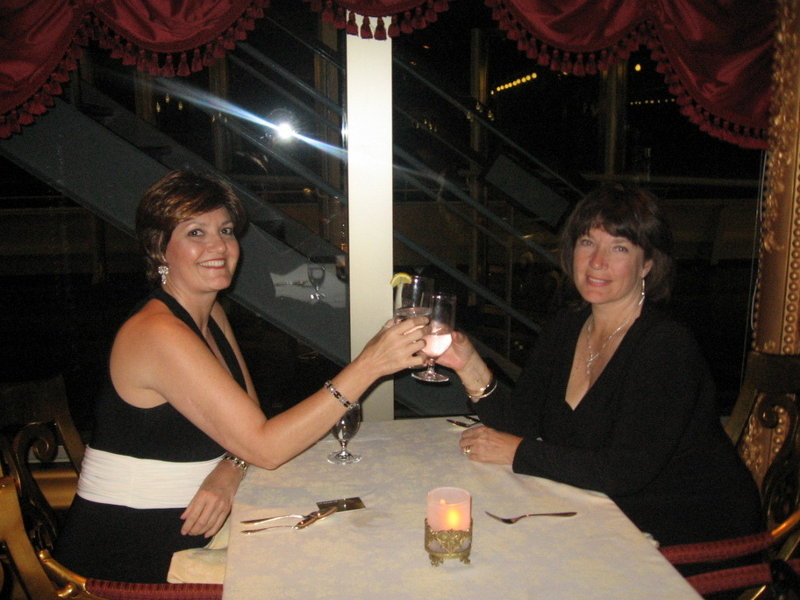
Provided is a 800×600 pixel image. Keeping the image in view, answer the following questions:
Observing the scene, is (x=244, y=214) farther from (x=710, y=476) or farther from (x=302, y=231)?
(x=302, y=231)

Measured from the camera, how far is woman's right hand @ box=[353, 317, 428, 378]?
1.42 m

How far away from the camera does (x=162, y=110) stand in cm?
557

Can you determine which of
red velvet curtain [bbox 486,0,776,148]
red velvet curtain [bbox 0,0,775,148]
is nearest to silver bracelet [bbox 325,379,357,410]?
red velvet curtain [bbox 0,0,775,148]

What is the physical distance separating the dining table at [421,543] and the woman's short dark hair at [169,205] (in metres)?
0.63

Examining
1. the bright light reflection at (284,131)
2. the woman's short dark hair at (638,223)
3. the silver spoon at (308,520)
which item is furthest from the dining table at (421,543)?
the bright light reflection at (284,131)

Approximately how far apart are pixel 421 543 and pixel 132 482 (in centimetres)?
76

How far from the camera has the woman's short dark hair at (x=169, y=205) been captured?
5.32 ft

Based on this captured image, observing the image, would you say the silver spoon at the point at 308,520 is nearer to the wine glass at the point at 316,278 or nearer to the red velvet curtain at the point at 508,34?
the red velvet curtain at the point at 508,34

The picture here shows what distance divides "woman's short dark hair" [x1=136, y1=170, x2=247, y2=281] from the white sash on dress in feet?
1.63

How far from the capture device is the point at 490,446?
1540mm

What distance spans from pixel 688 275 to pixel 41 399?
7786 millimetres

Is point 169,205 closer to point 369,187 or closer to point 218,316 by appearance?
point 218,316

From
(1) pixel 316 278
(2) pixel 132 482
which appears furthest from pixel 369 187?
(2) pixel 132 482

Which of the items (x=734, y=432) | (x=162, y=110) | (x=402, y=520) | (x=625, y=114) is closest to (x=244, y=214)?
(x=402, y=520)
